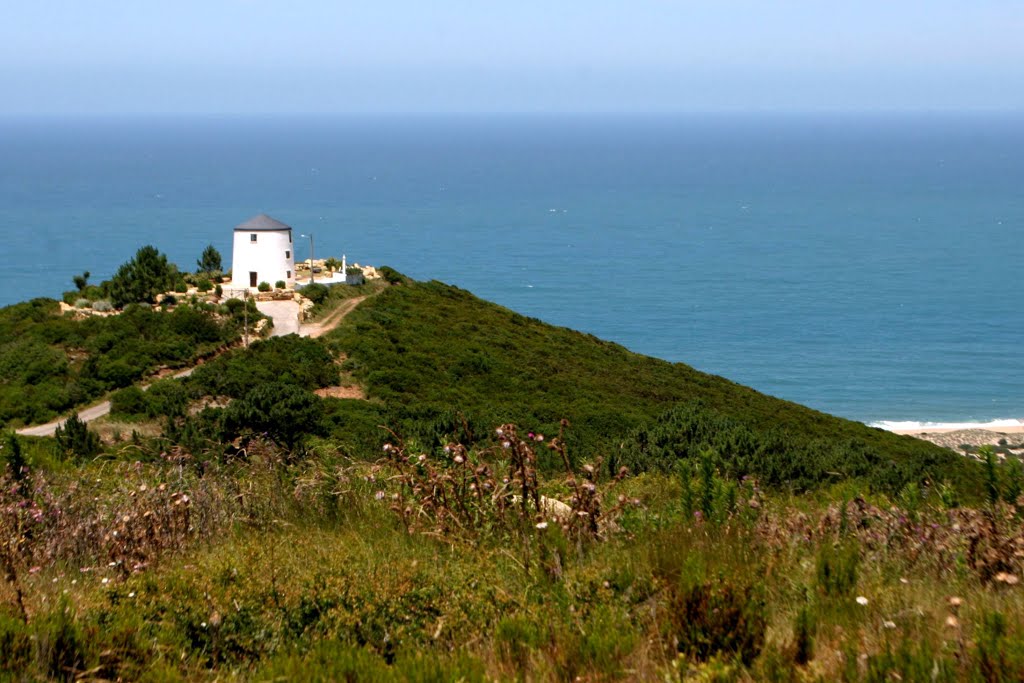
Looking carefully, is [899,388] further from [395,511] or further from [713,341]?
[395,511]

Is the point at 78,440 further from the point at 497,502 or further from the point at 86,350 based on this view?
the point at 86,350

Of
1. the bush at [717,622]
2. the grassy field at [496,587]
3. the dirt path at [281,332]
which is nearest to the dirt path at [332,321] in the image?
the dirt path at [281,332]

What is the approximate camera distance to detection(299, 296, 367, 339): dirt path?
33250 mm

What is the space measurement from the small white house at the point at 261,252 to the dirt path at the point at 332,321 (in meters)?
2.35

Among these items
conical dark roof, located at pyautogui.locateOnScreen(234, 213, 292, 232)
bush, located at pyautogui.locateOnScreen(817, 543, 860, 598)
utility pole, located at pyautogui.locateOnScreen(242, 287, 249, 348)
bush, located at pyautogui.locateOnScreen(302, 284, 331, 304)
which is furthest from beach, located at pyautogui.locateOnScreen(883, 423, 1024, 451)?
bush, located at pyautogui.locateOnScreen(817, 543, 860, 598)

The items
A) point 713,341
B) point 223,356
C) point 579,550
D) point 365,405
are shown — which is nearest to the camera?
point 579,550

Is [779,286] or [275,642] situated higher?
[275,642]

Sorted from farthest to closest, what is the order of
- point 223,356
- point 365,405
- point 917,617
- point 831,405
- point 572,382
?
→ point 831,405 < point 572,382 < point 223,356 < point 365,405 < point 917,617

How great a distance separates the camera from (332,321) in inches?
1375

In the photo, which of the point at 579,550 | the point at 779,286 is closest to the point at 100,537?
the point at 579,550

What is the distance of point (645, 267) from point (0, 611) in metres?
96.3

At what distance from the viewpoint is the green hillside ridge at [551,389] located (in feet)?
64.5

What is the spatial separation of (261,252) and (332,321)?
4337mm

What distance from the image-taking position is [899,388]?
58781 mm
